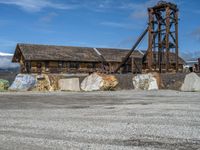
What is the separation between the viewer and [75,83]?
31.2m

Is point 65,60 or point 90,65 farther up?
point 65,60

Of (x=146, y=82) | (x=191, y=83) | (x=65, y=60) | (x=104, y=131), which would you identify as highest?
(x=65, y=60)

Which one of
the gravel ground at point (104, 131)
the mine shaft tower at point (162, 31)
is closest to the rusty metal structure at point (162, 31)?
the mine shaft tower at point (162, 31)

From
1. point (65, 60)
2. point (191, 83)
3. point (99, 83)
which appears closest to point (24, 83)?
point (99, 83)

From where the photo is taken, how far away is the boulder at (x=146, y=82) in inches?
1147

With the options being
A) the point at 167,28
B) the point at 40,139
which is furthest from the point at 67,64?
the point at 40,139

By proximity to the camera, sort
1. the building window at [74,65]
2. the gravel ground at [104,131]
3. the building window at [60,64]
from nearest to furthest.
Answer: the gravel ground at [104,131] → the building window at [60,64] → the building window at [74,65]

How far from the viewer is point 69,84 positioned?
31234 mm

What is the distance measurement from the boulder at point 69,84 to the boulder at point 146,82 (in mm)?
4509

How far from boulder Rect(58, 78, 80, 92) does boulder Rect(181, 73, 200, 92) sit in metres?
8.34

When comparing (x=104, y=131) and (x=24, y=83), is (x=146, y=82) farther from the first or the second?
(x=104, y=131)

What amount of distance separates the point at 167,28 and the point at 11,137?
3850 cm

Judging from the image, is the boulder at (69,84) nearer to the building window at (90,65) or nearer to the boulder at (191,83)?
the boulder at (191,83)

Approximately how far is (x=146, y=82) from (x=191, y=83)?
3.77m
